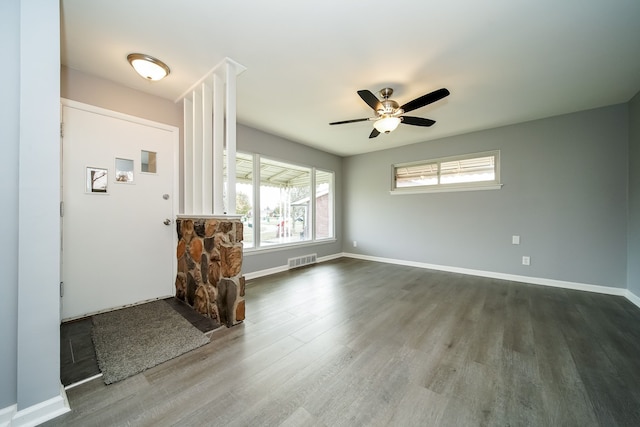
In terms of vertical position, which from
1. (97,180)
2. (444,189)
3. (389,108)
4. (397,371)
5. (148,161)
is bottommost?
(397,371)

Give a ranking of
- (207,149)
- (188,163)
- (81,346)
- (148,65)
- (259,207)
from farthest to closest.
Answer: (259,207), (188,163), (207,149), (148,65), (81,346)

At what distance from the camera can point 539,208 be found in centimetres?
355

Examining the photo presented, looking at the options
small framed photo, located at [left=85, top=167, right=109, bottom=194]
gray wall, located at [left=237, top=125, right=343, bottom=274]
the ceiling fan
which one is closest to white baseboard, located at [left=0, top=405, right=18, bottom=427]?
small framed photo, located at [left=85, top=167, right=109, bottom=194]

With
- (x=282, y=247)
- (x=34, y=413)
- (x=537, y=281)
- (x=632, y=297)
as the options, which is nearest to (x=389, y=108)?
(x=282, y=247)

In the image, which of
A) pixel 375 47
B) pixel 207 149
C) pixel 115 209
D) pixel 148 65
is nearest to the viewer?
pixel 375 47

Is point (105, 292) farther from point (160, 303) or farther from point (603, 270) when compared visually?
point (603, 270)

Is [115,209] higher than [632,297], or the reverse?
[115,209]

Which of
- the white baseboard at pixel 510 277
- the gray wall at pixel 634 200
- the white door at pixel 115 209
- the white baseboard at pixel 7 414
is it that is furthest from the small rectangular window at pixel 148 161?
the gray wall at pixel 634 200

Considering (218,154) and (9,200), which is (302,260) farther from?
(9,200)

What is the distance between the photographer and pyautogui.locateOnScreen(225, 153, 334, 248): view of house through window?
3.94 meters

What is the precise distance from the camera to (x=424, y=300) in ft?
9.48

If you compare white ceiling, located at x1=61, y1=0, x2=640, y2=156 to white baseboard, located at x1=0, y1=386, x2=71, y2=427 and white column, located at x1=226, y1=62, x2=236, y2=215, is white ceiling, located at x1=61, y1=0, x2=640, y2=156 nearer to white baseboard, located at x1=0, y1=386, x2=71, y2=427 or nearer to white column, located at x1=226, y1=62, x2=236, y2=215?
white column, located at x1=226, y1=62, x2=236, y2=215

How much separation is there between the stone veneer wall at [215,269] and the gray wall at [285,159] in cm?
115

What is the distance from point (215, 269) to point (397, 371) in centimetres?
184
